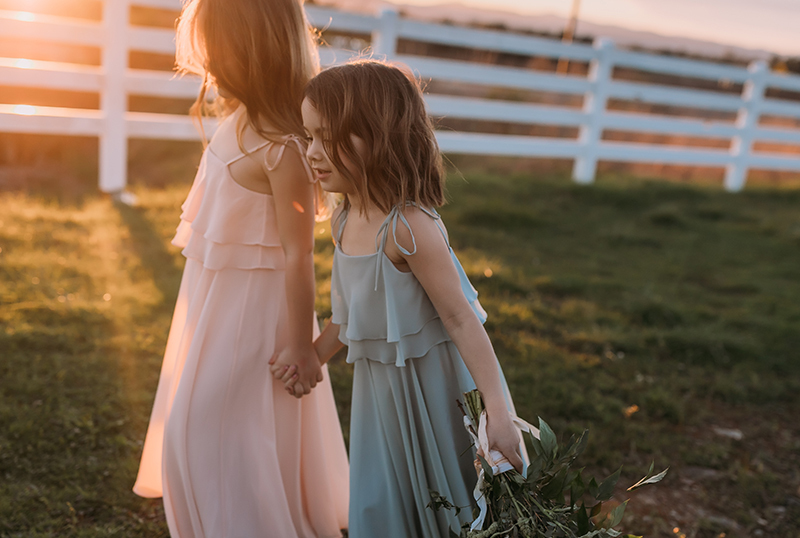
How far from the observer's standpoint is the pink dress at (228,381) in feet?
5.39

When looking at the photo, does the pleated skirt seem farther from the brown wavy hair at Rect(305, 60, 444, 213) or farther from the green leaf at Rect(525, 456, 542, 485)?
the brown wavy hair at Rect(305, 60, 444, 213)

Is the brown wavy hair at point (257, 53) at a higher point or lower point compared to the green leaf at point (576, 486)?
higher

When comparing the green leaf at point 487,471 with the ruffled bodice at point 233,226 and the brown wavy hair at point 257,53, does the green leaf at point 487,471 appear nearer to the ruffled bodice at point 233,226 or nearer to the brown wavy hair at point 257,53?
the ruffled bodice at point 233,226

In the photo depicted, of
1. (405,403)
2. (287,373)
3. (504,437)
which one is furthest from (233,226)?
(504,437)

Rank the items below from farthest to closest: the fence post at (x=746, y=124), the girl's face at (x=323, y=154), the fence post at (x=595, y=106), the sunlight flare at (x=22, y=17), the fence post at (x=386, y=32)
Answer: the fence post at (x=746, y=124)
the fence post at (x=595, y=106)
the fence post at (x=386, y=32)
the sunlight flare at (x=22, y=17)
the girl's face at (x=323, y=154)

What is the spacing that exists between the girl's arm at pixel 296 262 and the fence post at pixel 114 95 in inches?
193

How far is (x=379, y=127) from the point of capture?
1358mm

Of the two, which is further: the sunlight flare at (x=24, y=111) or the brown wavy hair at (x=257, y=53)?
the sunlight flare at (x=24, y=111)

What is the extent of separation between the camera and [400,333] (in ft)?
4.66

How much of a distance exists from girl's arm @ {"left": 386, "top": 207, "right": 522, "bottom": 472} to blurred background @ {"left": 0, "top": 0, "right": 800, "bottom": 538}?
607 mm

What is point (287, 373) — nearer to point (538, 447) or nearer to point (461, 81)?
point (538, 447)

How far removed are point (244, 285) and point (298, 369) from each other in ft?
0.85

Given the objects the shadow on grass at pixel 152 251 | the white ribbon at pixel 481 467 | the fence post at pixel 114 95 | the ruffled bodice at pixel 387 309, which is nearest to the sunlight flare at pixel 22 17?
the fence post at pixel 114 95

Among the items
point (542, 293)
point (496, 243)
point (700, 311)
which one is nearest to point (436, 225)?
point (542, 293)
